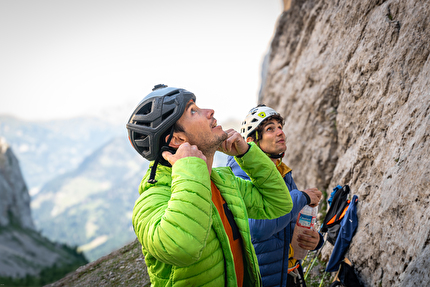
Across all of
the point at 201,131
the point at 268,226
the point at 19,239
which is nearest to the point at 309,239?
the point at 268,226

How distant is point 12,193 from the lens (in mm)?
59875

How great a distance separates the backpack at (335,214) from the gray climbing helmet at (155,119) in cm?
510

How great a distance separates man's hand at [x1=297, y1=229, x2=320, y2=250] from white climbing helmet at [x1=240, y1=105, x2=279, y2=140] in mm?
2198

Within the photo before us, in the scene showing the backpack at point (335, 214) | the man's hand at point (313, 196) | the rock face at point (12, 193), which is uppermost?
the man's hand at point (313, 196)

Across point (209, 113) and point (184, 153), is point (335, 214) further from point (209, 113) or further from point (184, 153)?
point (184, 153)

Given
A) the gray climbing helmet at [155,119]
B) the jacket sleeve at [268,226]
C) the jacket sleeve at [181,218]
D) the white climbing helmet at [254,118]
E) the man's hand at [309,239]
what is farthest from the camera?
the white climbing helmet at [254,118]

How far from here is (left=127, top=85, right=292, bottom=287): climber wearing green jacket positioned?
7.48 feet

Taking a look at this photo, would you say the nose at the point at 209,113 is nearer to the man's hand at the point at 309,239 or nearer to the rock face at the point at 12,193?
the man's hand at the point at 309,239

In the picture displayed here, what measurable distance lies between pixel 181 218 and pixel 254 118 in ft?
13.0

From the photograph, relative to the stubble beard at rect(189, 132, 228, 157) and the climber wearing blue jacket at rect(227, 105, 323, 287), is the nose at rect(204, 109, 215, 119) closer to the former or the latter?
the stubble beard at rect(189, 132, 228, 157)

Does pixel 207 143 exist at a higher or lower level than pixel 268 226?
higher

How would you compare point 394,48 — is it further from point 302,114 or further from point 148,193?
point 148,193

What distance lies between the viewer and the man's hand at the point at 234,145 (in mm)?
3244

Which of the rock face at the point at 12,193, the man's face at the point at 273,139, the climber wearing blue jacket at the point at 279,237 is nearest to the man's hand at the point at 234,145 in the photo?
the climber wearing blue jacket at the point at 279,237
